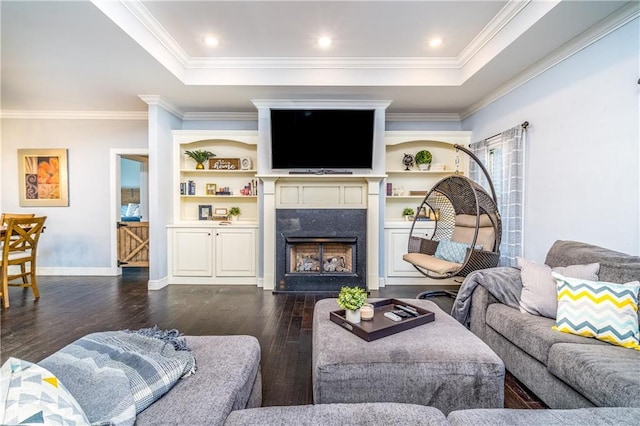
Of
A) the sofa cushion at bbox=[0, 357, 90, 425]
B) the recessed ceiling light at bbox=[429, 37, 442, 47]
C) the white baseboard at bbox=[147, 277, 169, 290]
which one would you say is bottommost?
the white baseboard at bbox=[147, 277, 169, 290]

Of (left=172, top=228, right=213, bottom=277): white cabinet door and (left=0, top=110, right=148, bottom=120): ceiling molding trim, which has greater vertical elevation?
(left=0, top=110, right=148, bottom=120): ceiling molding trim

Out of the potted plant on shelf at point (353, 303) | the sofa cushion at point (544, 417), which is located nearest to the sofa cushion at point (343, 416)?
the sofa cushion at point (544, 417)

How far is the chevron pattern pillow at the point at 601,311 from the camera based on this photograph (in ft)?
5.21

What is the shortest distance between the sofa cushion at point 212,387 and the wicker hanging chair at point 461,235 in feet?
7.78

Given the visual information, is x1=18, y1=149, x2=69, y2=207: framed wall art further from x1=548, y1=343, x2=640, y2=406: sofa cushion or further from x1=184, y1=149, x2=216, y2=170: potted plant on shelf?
x1=548, y1=343, x2=640, y2=406: sofa cushion

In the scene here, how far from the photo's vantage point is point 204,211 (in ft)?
15.8

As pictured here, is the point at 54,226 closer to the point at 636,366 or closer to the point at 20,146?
the point at 20,146

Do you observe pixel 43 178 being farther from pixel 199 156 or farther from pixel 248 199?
pixel 248 199

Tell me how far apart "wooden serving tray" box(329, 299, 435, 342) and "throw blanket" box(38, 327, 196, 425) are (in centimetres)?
85

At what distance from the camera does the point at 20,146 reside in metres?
4.84

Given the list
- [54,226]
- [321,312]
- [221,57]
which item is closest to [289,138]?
[221,57]

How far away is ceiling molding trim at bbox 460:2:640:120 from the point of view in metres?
2.15

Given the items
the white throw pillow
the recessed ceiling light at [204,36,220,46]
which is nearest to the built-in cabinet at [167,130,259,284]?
the recessed ceiling light at [204,36,220,46]

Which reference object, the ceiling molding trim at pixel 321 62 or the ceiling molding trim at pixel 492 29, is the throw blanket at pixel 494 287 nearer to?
the ceiling molding trim at pixel 492 29
